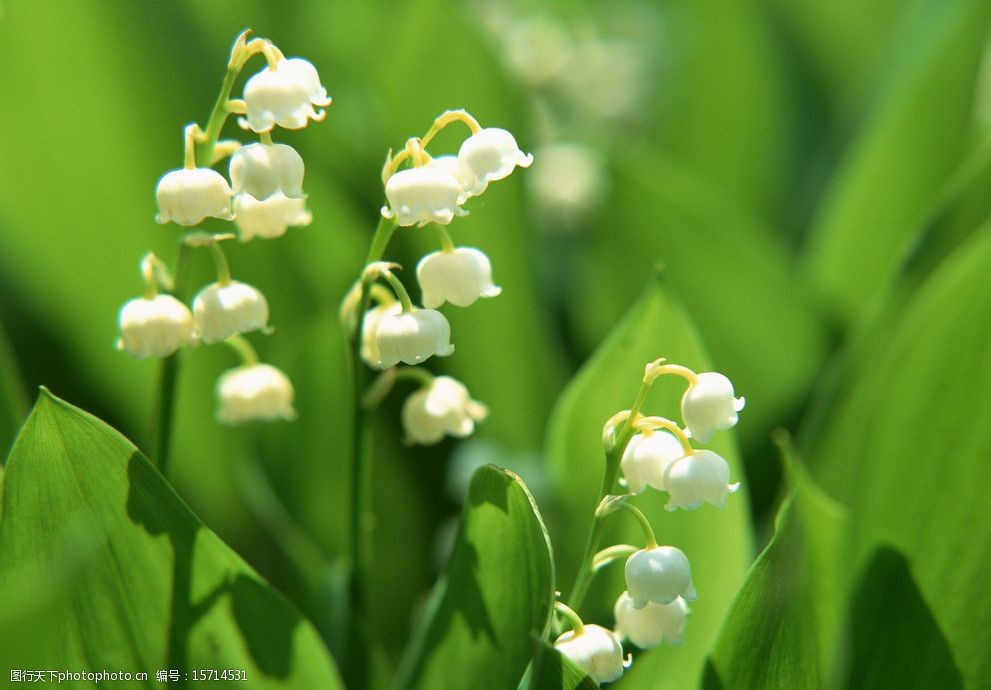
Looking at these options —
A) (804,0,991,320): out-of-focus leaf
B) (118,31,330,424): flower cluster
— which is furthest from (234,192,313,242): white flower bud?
(804,0,991,320): out-of-focus leaf

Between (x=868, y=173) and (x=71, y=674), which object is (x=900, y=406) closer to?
(x=868, y=173)

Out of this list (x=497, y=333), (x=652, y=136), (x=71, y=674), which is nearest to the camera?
(x=71, y=674)

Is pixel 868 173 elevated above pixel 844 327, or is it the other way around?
pixel 868 173

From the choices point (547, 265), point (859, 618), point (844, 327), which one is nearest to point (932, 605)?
point (859, 618)

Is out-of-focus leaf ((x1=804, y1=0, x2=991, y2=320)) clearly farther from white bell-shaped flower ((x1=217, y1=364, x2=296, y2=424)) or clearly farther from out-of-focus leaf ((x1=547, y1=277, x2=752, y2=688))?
white bell-shaped flower ((x1=217, y1=364, x2=296, y2=424))

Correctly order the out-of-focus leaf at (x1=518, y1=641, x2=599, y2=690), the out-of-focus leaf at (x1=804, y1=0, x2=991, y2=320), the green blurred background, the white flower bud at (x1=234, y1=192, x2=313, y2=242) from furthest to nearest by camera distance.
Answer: the out-of-focus leaf at (x1=804, y1=0, x2=991, y2=320), the green blurred background, the white flower bud at (x1=234, y1=192, x2=313, y2=242), the out-of-focus leaf at (x1=518, y1=641, x2=599, y2=690)
